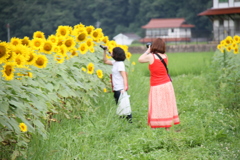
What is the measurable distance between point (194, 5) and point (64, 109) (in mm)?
46764

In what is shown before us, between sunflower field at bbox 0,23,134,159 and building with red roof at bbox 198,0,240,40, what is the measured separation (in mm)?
27507

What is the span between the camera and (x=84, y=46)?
6.33 m

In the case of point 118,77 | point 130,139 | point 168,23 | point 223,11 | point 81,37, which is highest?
point 223,11

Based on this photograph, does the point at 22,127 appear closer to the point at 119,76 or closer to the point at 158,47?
the point at 158,47

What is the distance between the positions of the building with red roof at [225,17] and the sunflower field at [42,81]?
27.5 metres

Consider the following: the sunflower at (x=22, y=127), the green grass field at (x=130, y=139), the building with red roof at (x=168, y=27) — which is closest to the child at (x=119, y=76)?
the green grass field at (x=130, y=139)

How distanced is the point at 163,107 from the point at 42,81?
5.65ft

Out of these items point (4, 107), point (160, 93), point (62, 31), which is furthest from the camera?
point (62, 31)

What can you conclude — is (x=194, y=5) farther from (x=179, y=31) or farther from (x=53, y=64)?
(x=53, y=64)

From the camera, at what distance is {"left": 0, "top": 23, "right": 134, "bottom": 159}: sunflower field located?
340 cm

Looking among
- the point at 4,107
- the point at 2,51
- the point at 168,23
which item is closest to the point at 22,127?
the point at 4,107

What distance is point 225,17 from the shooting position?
35625 mm

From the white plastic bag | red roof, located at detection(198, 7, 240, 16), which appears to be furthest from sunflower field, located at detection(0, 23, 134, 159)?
red roof, located at detection(198, 7, 240, 16)

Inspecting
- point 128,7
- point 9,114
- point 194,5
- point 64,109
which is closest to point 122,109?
point 64,109
